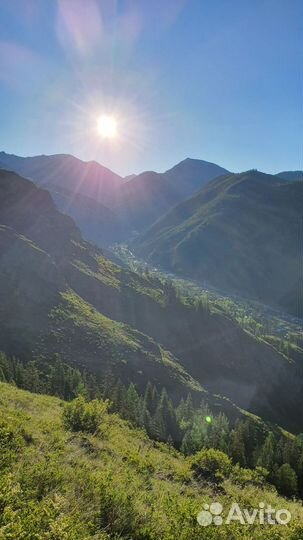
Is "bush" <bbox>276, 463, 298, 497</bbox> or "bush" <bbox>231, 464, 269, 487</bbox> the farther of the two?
"bush" <bbox>276, 463, 298, 497</bbox>

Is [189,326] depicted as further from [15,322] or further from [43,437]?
[43,437]

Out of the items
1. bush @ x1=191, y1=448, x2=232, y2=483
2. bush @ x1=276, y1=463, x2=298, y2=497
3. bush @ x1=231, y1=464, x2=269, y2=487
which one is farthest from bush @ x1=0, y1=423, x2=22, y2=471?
bush @ x1=276, y1=463, x2=298, y2=497

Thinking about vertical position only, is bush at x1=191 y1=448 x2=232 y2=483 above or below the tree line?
above

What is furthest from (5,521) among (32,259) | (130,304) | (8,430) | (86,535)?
(130,304)

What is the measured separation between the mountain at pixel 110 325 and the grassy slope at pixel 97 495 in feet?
242

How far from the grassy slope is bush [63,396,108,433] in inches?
53.8

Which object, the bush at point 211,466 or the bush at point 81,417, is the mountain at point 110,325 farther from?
the bush at point 211,466

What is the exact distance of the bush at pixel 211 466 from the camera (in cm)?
2091

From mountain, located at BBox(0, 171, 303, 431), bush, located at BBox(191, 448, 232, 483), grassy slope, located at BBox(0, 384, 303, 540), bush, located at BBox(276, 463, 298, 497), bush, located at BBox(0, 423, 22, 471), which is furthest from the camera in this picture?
mountain, located at BBox(0, 171, 303, 431)

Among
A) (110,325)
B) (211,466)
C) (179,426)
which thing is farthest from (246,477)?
(110,325)

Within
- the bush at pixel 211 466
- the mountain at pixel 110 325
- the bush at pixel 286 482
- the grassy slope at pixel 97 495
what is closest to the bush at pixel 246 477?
the bush at pixel 211 466

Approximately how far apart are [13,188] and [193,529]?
179551 millimetres

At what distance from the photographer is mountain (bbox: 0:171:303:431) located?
10144 centimetres

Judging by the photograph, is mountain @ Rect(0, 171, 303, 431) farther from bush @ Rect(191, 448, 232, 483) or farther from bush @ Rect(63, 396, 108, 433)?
bush @ Rect(191, 448, 232, 483)
